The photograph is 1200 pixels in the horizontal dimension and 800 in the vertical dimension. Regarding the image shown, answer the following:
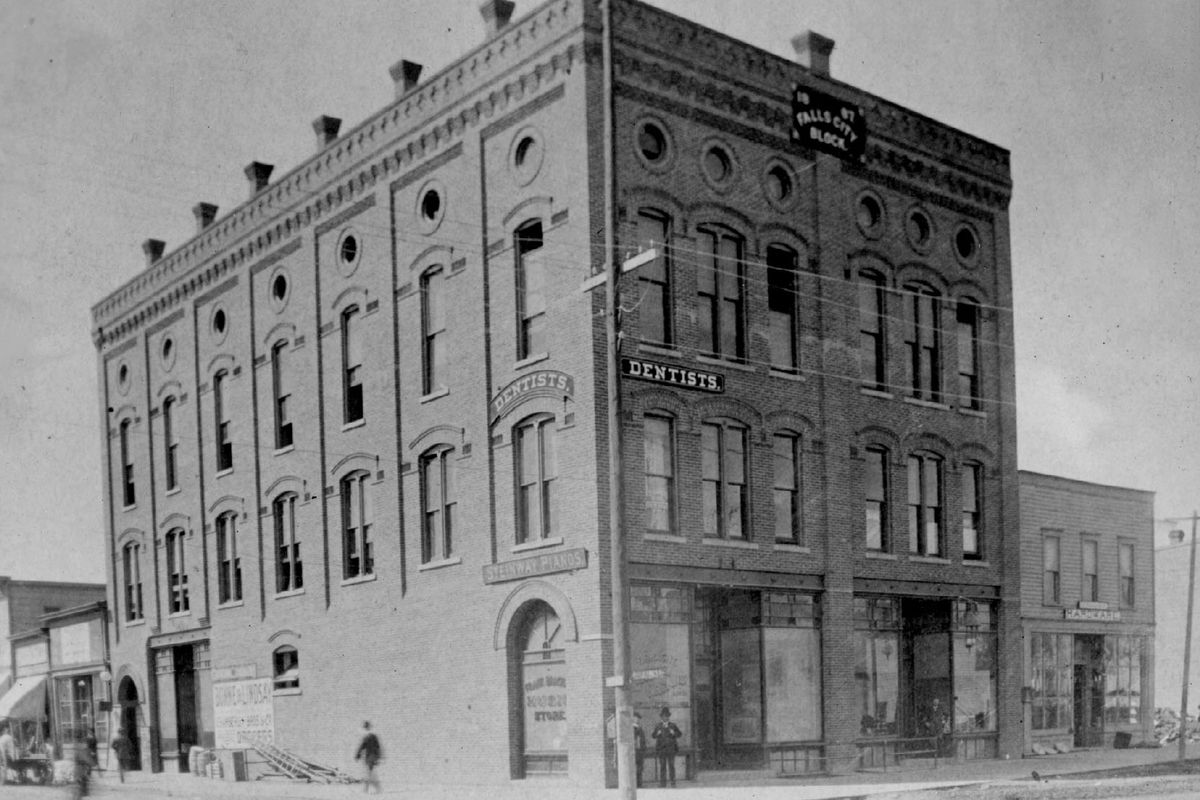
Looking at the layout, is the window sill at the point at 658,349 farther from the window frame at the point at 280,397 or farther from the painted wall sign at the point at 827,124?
the window frame at the point at 280,397

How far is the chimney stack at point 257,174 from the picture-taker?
121ft

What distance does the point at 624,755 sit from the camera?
18.6 metres

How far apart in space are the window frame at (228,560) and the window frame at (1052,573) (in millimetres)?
21560

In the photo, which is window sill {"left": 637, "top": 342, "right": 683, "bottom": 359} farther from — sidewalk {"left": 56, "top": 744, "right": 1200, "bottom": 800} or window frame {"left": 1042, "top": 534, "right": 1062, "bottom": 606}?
window frame {"left": 1042, "top": 534, "right": 1062, "bottom": 606}

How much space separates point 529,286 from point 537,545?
5.12 metres

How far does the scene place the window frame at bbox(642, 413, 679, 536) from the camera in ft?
83.5

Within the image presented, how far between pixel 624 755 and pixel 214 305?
23.4m

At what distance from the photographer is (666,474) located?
85.0ft

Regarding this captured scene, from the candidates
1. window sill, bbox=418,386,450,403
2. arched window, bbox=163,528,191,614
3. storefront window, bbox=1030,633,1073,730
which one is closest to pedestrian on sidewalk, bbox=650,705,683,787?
window sill, bbox=418,386,450,403

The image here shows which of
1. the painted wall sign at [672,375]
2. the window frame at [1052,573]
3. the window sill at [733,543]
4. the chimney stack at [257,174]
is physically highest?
the chimney stack at [257,174]

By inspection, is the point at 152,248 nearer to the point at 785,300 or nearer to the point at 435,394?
the point at 435,394

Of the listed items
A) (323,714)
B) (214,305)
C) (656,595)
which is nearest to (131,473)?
(214,305)

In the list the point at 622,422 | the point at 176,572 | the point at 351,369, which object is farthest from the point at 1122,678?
the point at 176,572

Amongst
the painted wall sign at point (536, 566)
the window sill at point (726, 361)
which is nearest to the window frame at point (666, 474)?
the window sill at point (726, 361)
